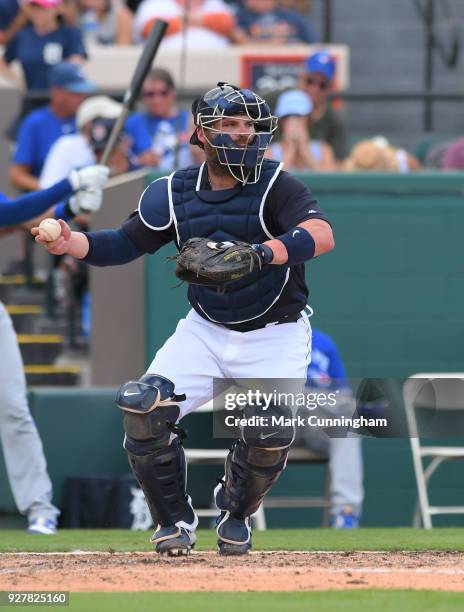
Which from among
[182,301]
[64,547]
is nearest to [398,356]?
[182,301]

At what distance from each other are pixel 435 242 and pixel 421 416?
1.29 m

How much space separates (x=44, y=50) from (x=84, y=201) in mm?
4651

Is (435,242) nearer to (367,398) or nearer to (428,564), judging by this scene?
(367,398)

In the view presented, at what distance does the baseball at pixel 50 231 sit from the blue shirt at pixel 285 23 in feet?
28.4

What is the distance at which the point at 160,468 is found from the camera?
585 centimetres

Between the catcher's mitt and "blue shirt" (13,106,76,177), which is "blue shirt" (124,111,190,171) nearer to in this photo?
"blue shirt" (13,106,76,177)

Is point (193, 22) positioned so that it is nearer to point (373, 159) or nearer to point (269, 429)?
point (373, 159)

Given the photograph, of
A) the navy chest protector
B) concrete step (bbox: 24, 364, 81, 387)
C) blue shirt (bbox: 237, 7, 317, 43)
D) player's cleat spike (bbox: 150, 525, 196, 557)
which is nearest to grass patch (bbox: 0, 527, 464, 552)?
player's cleat spike (bbox: 150, 525, 196, 557)

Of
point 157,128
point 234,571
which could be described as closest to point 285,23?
point 157,128

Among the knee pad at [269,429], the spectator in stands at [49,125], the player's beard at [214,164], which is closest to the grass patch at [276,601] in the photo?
the knee pad at [269,429]

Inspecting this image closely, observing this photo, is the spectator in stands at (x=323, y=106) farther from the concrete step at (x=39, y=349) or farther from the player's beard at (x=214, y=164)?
the player's beard at (x=214, y=164)

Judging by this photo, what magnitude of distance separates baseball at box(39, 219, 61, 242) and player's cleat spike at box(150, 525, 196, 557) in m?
1.28

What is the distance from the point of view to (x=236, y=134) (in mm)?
5836

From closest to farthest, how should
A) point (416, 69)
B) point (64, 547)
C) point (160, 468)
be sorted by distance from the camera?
1. point (160, 468)
2. point (64, 547)
3. point (416, 69)
